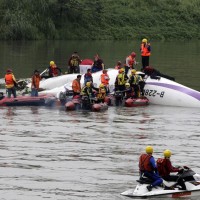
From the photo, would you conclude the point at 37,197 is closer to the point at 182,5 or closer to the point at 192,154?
the point at 192,154

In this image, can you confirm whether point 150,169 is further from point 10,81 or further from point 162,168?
point 10,81

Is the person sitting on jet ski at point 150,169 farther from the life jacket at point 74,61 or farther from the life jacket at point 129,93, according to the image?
the life jacket at point 74,61

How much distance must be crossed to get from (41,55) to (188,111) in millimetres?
37447

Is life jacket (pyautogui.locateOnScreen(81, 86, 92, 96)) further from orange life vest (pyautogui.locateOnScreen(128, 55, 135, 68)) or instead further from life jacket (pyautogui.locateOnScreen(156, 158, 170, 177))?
life jacket (pyautogui.locateOnScreen(156, 158, 170, 177))

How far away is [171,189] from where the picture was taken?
26125 millimetres

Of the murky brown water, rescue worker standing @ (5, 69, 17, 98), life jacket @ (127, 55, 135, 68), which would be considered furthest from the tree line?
the murky brown water

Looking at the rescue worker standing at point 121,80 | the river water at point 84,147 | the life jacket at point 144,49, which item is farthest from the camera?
the life jacket at point 144,49

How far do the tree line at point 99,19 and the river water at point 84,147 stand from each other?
162 feet

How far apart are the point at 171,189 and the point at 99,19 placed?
7820 cm

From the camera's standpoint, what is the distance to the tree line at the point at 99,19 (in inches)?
3632

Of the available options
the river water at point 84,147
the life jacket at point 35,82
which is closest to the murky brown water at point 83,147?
the river water at point 84,147

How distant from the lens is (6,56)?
3019 inches

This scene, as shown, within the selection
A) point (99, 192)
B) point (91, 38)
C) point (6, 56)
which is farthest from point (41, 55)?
point (99, 192)

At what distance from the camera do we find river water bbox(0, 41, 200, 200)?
87.8 ft
